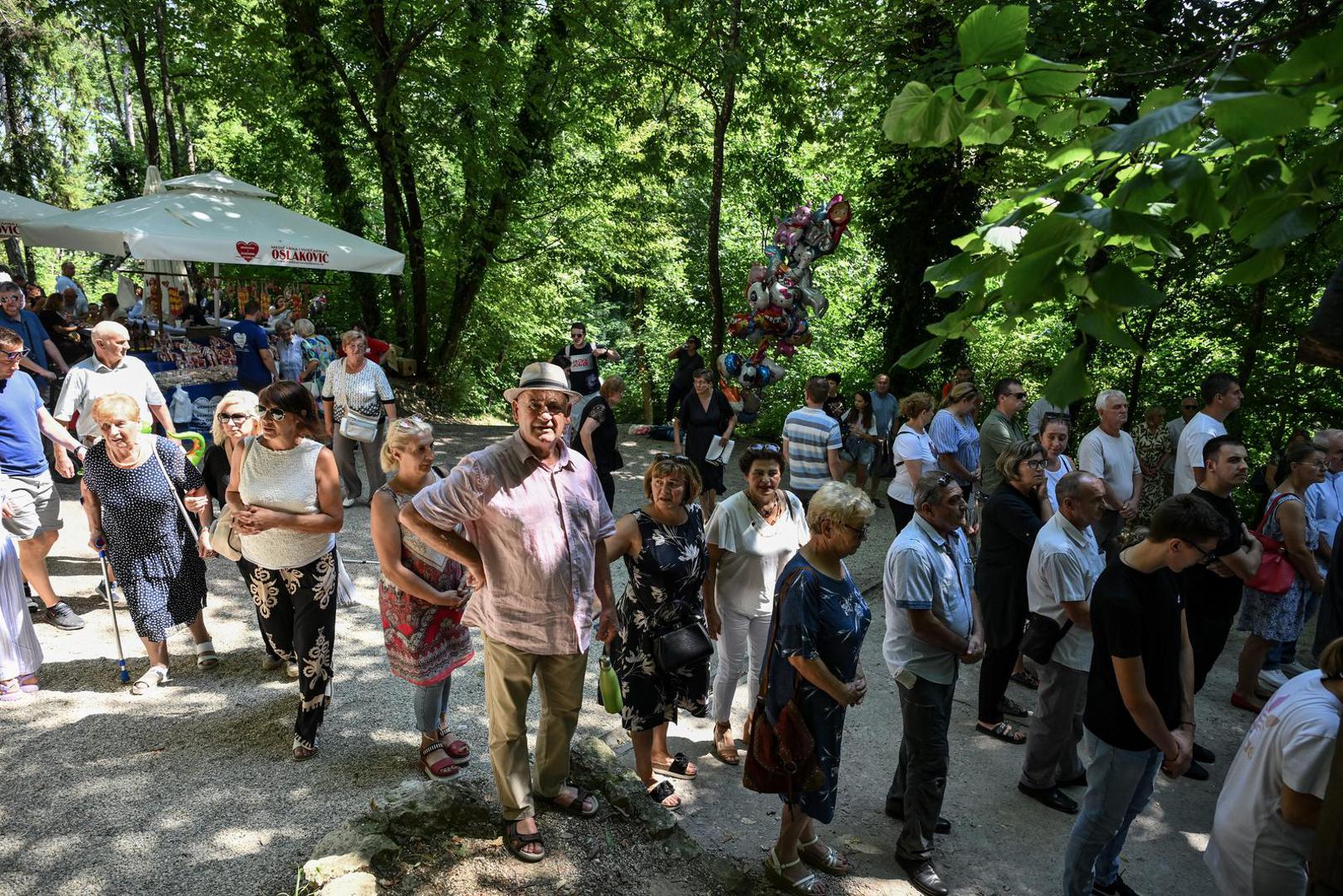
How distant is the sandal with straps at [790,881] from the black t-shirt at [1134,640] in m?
1.31

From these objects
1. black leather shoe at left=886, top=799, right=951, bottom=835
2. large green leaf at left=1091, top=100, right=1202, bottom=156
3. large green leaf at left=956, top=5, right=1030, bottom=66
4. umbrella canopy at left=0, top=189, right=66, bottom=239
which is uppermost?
umbrella canopy at left=0, top=189, right=66, bottom=239

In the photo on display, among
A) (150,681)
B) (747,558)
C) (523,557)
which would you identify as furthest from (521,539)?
(150,681)

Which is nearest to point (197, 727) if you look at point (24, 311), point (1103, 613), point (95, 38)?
point (1103, 613)

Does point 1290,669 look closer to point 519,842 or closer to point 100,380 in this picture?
point 519,842

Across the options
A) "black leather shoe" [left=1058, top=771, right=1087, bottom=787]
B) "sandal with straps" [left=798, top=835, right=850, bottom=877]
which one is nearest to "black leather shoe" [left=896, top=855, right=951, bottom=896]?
"sandal with straps" [left=798, top=835, right=850, bottom=877]

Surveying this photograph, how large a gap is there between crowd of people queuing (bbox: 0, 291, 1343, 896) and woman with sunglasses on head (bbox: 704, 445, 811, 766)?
14 mm

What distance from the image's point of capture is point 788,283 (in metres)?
11.4

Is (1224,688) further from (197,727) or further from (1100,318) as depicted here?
(197,727)

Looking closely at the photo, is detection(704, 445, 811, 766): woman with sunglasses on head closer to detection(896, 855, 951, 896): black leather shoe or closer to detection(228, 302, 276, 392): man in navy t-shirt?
detection(896, 855, 951, 896): black leather shoe

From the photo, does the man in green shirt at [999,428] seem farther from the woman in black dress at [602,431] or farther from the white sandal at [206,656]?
the white sandal at [206,656]

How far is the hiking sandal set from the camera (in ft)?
11.0

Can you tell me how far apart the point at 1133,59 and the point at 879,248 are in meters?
6.36

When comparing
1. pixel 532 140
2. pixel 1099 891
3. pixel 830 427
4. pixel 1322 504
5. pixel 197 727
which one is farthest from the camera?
pixel 532 140

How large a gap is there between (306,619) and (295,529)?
1.47 ft
